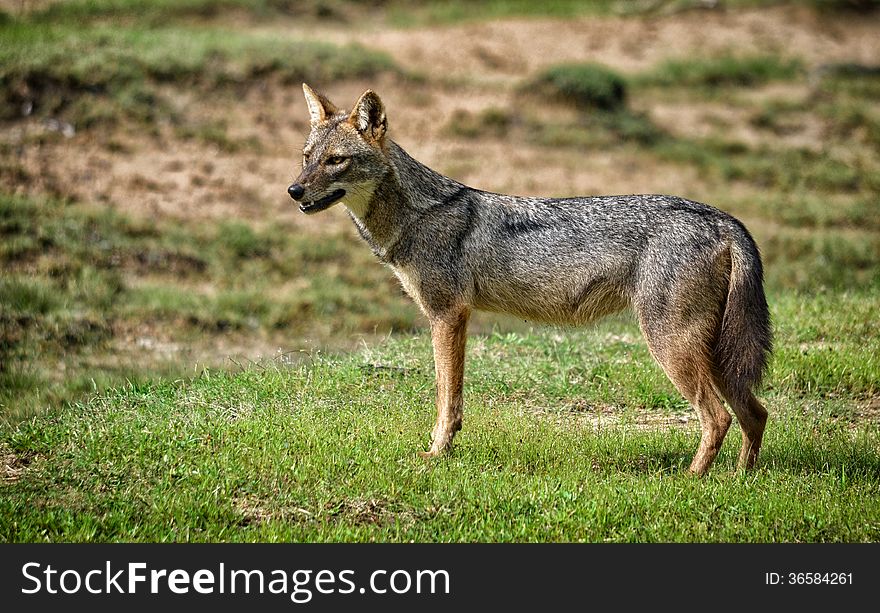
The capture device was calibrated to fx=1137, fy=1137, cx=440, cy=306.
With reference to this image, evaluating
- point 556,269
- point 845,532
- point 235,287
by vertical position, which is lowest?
point 235,287

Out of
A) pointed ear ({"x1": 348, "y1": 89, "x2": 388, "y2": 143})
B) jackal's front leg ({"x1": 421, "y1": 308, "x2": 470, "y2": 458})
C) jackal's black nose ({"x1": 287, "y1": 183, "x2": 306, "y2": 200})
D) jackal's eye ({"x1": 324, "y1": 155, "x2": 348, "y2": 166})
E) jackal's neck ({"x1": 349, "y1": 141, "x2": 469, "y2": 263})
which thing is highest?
pointed ear ({"x1": 348, "y1": 89, "x2": 388, "y2": 143})

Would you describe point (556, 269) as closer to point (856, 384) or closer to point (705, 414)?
point (705, 414)

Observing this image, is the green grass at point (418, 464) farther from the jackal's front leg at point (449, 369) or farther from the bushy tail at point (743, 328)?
the bushy tail at point (743, 328)

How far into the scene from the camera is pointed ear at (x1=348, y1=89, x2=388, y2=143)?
26.1 feet

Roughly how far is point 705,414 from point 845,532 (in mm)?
1249

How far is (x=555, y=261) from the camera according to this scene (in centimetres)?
800

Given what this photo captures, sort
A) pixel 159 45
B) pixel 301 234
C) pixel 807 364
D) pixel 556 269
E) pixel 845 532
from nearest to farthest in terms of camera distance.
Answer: pixel 845 532 → pixel 556 269 → pixel 807 364 → pixel 301 234 → pixel 159 45

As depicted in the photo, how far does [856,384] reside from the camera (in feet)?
31.9

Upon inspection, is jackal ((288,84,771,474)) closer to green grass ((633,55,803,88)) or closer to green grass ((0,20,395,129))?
green grass ((0,20,395,129))

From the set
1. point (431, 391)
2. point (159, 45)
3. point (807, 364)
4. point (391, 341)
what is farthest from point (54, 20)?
point (807, 364)

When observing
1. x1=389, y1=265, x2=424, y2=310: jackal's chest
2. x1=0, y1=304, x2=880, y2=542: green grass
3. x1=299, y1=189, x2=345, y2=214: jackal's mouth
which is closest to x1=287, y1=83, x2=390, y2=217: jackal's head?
x1=299, y1=189, x2=345, y2=214: jackal's mouth

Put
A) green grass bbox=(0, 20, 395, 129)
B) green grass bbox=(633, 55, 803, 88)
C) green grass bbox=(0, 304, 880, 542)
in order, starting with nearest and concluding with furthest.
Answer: green grass bbox=(0, 304, 880, 542)
green grass bbox=(0, 20, 395, 129)
green grass bbox=(633, 55, 803, 88)

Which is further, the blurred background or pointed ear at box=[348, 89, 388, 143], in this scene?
the blurred background

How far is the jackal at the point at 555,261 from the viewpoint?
7664mm
